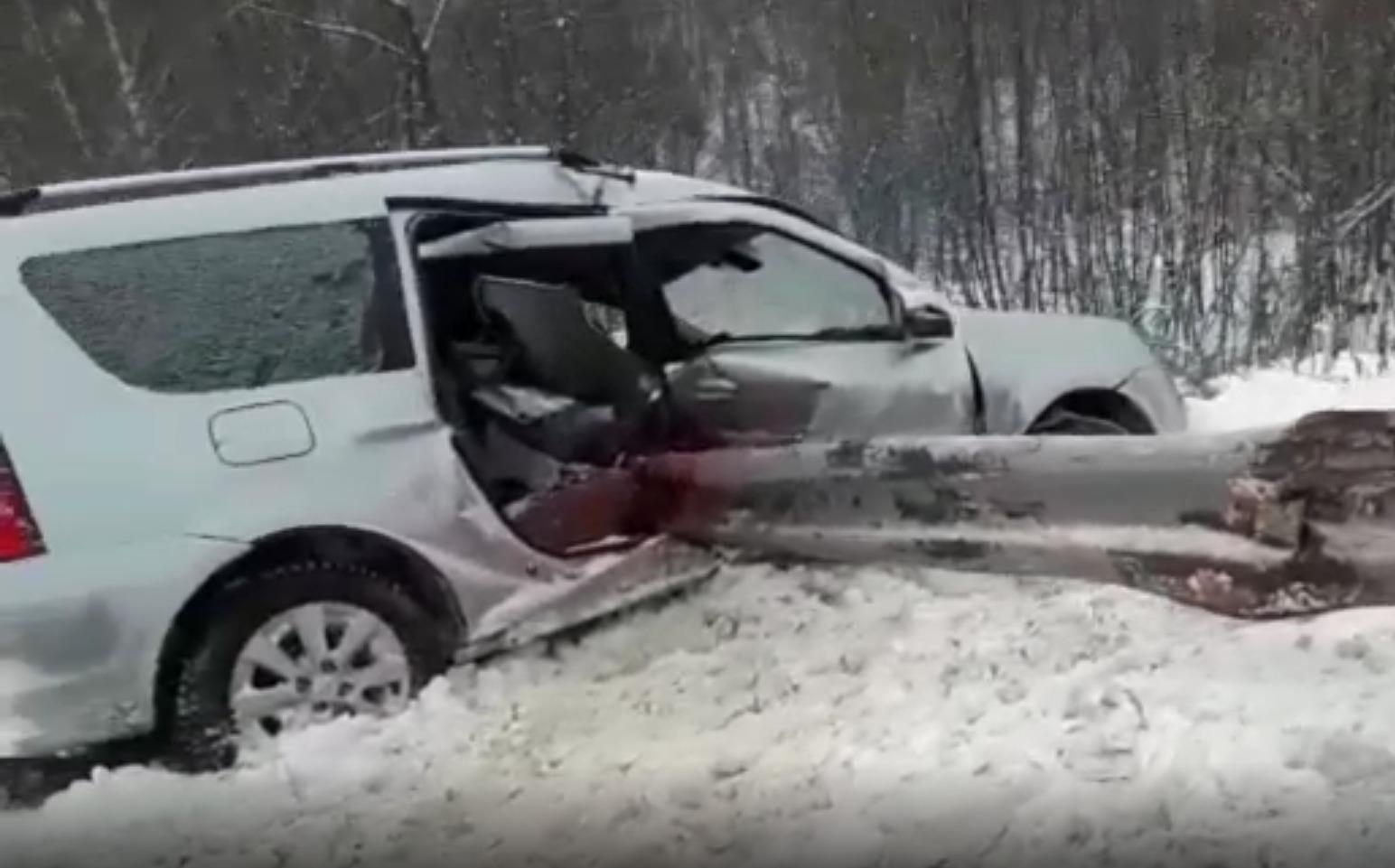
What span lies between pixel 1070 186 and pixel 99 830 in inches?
599

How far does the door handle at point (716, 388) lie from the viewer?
589 cm

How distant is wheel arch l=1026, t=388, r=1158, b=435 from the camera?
642 cm

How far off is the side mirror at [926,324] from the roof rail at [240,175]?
1.21 meters

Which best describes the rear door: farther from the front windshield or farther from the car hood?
the car hood

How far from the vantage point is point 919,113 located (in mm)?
21500

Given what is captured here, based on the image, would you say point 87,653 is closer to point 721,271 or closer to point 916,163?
point 721,271

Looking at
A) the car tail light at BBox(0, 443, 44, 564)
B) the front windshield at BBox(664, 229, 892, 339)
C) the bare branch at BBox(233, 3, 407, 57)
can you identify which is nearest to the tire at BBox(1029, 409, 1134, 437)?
the front windshield at BBox(664, 229, 892, 339)

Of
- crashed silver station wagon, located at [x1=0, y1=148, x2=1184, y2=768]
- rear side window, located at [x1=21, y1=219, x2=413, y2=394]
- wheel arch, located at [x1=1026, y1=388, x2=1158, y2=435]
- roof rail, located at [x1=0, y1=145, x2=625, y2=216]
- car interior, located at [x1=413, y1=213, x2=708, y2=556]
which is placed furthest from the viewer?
wheel arch, located at [x1=1026, y1=388, x2=1158, y2=435]

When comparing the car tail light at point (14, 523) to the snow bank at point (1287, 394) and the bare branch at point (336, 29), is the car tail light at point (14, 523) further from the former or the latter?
the bare branch at point (336, 29)

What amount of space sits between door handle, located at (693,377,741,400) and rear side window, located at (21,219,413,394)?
119 centimetres

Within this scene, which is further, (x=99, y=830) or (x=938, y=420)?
(x=938, y=420)

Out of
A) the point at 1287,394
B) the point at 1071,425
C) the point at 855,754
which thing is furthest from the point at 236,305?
the point at 1287,394

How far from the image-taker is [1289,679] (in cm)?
423

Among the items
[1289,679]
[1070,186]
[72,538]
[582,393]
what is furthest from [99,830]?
[1070,186]
